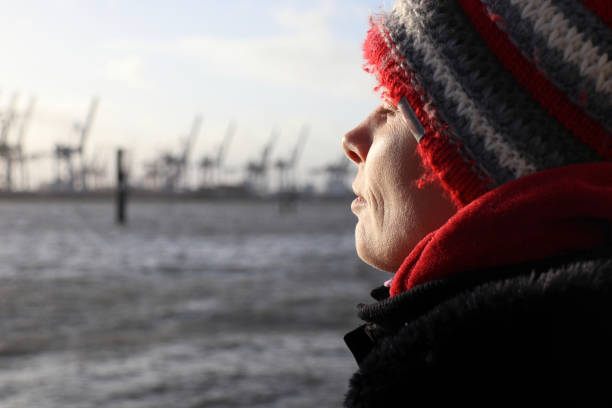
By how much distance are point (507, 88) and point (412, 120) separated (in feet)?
0.42

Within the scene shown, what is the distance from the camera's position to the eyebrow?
0.81 m

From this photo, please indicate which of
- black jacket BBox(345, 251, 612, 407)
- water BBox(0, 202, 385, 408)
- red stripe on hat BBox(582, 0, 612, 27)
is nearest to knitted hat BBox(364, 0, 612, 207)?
red stripe on hat BBox(582, 0, 612, 27)

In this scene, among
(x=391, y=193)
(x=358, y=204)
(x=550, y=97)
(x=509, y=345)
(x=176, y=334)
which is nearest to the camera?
(x=509, y=345)

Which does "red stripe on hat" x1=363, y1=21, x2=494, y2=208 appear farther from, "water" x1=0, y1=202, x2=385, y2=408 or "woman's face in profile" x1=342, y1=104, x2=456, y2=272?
"water" x1=0, y1=202, x2=385, y2=408

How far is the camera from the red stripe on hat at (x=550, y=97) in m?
0.73

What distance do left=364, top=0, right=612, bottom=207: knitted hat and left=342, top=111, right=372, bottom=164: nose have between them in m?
0.09

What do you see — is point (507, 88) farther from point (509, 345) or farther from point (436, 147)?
point (509, 345)

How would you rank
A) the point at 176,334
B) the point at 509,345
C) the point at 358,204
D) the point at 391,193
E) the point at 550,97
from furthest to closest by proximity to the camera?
the point at 176,334, the point at 358,204, the point at 391,193, the point at 550,97, the point at 509,345

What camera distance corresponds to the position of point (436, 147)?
2.58ft

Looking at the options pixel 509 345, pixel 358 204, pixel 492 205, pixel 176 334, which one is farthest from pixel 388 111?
pixel 176 334

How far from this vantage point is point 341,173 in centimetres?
9906

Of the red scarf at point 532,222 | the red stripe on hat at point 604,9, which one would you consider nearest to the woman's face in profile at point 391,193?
the red scarf at point 532,222

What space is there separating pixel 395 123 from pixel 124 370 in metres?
4.86

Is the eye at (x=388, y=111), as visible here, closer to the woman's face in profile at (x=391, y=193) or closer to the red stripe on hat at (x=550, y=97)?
the woman's face in profile at (x=391, y=193)
